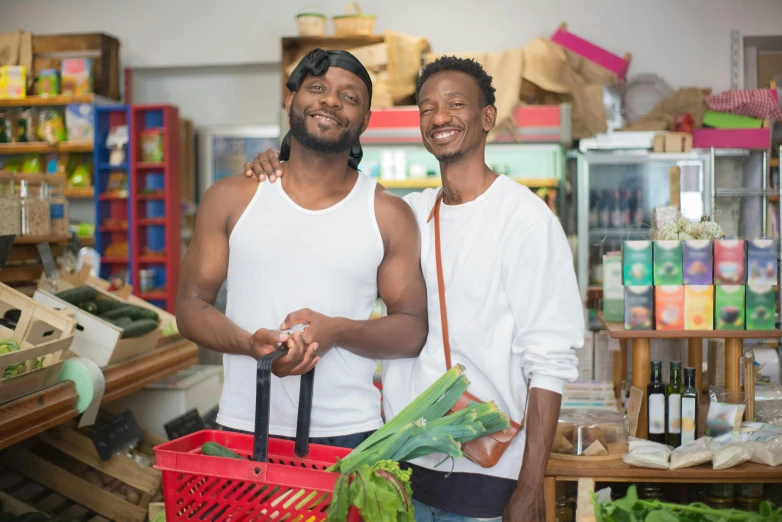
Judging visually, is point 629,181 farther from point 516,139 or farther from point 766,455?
point 766,455

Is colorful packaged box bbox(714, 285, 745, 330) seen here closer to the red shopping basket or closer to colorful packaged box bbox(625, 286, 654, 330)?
colorful packaged box bbox(625, 286, 654, 330)

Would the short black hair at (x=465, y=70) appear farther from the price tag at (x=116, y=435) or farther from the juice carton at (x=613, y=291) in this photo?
the price tag at (x=116, y=435)

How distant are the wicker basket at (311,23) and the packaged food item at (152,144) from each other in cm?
158

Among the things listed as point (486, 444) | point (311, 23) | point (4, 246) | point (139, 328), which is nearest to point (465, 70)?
point (486, 444)

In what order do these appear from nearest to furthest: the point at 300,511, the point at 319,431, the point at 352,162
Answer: the point at 300,511 → the point at 319,431 → the point at 352,162

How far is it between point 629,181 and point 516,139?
0.99m

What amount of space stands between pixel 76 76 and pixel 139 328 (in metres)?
4.43

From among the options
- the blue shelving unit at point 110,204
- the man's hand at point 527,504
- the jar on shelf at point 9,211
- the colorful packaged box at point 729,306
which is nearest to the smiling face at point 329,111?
the man's hand at point 527,504

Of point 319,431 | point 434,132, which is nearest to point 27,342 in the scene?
point 319,431

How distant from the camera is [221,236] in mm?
2008

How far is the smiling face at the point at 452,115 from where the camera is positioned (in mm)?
1979

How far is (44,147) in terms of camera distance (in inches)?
285

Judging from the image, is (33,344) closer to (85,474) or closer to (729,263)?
(85,474)

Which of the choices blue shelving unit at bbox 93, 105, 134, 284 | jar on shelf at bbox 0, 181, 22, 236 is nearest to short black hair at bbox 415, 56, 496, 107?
jar on shelf at bbox 0, 181, 22, 236
